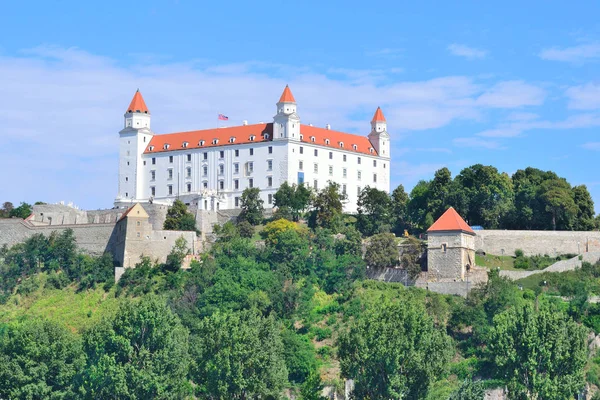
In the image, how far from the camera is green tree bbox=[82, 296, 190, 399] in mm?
52969

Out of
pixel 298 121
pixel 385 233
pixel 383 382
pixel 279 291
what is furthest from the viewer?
pixel 298 121

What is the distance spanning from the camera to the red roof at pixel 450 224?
72.5 meters

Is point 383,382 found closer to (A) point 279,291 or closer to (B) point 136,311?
(B) point 136,311

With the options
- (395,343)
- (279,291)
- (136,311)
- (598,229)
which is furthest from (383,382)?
(598,229)

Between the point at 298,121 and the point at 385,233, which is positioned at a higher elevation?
the point at 298,121

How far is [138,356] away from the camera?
54312mm

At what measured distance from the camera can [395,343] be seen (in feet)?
175

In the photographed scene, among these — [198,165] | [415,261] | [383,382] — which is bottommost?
[383,382]

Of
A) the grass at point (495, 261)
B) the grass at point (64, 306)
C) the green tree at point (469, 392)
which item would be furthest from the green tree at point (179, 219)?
the green tree at point (469, 392)

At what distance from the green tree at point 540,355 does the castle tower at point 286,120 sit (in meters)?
37.0

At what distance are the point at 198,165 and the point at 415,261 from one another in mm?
23410

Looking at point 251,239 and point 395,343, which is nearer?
point 395,343

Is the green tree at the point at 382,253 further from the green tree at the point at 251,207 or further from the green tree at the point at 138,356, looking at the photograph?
the green tree at the point at 138,356

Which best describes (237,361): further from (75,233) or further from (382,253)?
(75,233)
